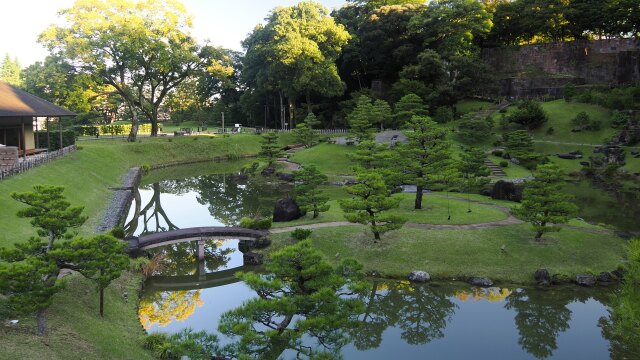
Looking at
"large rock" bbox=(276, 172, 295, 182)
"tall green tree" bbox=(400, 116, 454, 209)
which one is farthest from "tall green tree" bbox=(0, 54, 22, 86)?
"tall green tree" bbox=(400, 116, 454, 209)

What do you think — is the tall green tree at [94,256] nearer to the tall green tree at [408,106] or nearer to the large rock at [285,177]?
the large rock at [285,177]

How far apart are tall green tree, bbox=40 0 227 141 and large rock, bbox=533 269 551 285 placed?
4077 centimetres

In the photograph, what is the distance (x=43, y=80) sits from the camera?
4603 cm

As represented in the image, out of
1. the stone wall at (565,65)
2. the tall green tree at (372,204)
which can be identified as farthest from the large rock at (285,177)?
the stone wall at (565,65)

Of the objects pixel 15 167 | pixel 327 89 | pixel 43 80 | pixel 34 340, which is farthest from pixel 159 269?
pixel 327 89

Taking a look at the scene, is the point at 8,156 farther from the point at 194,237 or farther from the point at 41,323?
the point at 41,323

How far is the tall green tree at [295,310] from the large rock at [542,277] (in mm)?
11401

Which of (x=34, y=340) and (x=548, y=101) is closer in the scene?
(x=34, y=340)

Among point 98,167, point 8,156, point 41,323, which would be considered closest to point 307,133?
point 98,167

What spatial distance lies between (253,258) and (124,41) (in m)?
32.1

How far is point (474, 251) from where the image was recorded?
888 inches

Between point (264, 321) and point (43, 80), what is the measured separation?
4412 cm

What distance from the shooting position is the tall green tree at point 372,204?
22.2m

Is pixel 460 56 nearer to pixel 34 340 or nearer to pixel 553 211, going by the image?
pixel 553 211
